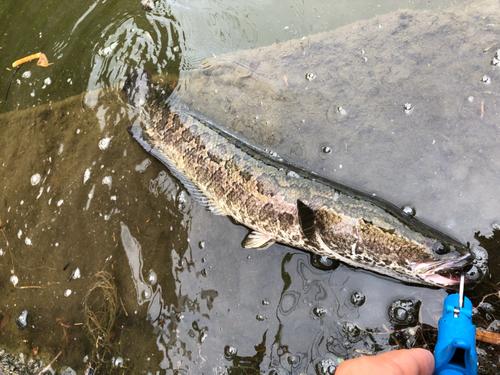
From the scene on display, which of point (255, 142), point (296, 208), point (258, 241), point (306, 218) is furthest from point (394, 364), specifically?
point (255, 142)

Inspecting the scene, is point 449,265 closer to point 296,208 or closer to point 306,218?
point 306,218

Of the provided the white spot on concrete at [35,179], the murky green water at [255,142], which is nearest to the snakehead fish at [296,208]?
the murky green water at [255,142]

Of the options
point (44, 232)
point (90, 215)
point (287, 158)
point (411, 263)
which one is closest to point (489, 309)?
point (411, 263)

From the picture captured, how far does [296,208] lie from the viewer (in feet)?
10.1

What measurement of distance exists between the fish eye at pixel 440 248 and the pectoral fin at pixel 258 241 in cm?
155

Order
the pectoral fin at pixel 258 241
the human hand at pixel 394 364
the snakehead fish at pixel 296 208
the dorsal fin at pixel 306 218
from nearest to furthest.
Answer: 1. the human hand at pixel 394 364
2. the snakehead fish at pixel 296 208
3. the dorsal fin at pixel 306 218
4. the pectoral fin at pixel 258 241

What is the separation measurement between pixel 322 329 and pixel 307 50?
3.30 meters

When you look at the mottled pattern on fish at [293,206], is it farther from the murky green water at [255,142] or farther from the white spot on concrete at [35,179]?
the white spot on concrete at [35,179]

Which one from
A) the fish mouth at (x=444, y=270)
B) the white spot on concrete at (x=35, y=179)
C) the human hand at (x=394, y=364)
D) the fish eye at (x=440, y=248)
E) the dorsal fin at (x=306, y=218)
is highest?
the white spot on concrete at (x=35, y=179)

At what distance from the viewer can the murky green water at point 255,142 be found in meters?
3.12

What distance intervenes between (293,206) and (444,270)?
4.75 ft

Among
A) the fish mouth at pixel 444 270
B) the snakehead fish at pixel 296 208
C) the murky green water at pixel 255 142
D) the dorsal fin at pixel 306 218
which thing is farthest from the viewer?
the murky green water at pixel 255 142

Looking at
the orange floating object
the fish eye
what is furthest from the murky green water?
the fish eye

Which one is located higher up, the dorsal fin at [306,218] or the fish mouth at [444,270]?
the dorsal fin at [306,218]
